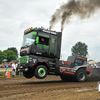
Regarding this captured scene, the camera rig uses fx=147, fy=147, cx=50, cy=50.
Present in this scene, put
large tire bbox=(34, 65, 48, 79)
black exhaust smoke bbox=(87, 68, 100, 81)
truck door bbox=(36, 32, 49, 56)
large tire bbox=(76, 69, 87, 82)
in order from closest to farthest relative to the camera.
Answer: large tire bbox=(34, 65, 48, 79)
truck door bbox=(36, 32, 49, 56)
large tire bbox=(76, 69, 87, 82)
black exhaust smoke bbox=(87, 68, 100, 81)

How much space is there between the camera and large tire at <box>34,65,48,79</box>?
9188mm

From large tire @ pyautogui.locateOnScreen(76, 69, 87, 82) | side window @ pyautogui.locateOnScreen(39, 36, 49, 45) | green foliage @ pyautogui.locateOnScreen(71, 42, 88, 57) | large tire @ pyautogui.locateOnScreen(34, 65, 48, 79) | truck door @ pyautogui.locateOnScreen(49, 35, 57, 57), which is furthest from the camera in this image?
green foliage @ pyautogui.locateOnScreen(71, 42, 88, 57)

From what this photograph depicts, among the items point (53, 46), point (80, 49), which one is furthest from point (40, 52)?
point (80, 49)

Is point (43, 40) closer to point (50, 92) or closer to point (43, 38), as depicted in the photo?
point (43, 38)

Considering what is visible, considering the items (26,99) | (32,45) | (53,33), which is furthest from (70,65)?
(26,99)

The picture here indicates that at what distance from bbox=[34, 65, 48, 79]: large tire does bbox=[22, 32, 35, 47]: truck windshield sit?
5.45 ft

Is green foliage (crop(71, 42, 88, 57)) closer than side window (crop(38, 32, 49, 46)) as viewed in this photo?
No

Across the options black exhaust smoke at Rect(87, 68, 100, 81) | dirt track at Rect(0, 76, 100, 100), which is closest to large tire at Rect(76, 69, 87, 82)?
black exhaust smoke at Rect(87, 68, 100, 81)

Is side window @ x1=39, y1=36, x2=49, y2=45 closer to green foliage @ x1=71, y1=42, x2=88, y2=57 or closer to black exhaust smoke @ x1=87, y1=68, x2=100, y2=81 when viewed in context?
black exhaust smoke @ x1=87, y1=68, x2=100, y2=81

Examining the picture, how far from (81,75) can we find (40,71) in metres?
3.69

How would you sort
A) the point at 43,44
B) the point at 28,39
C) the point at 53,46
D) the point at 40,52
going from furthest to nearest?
1. the point at 53,46
2. the point at 28,39
3. the point at 43,44
4. the point at 40,52

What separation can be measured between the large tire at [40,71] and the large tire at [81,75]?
2838mm

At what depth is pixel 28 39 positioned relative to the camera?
9.81m

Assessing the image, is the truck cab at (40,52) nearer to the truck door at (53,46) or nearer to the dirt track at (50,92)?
the truck door at (53,46)
